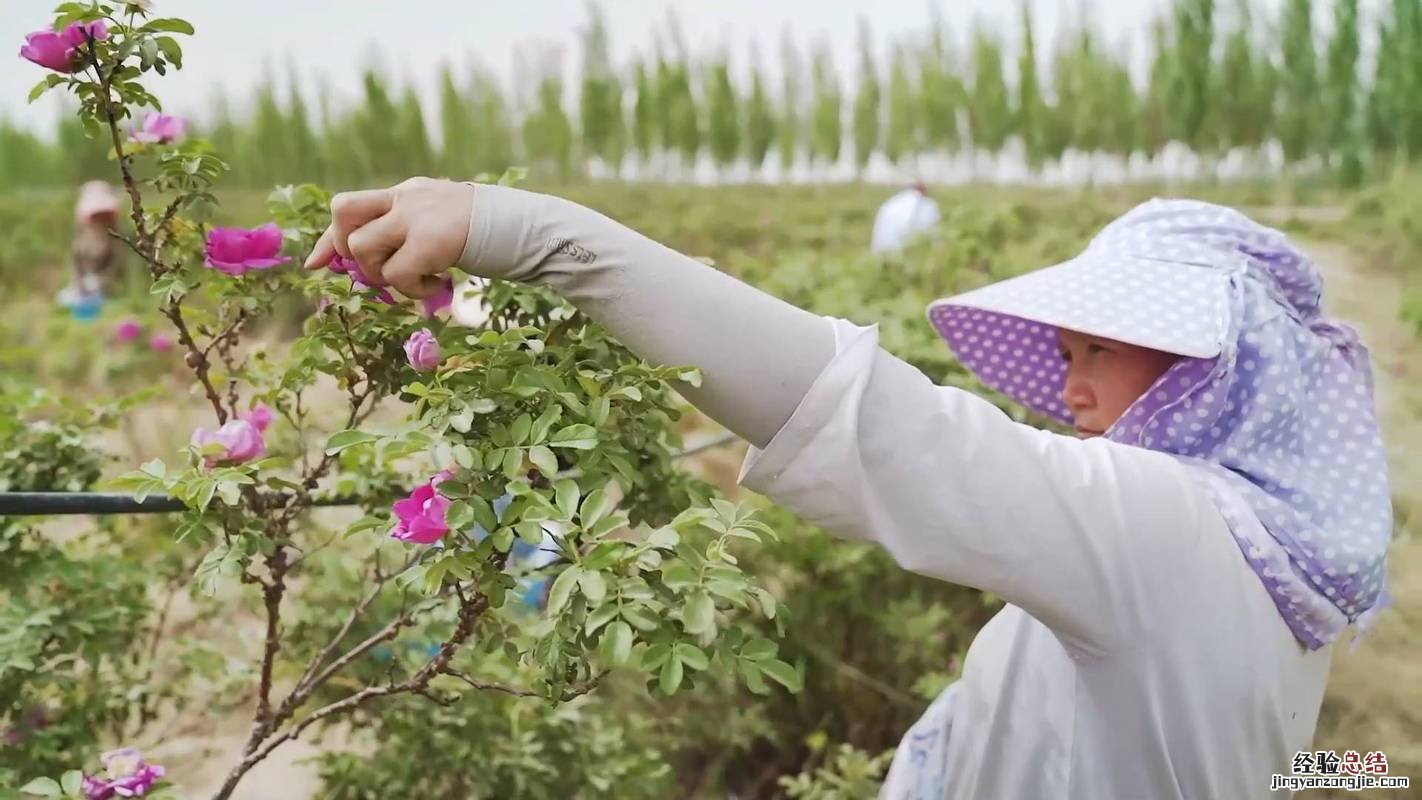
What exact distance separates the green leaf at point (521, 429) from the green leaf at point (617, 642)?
12 centimetres

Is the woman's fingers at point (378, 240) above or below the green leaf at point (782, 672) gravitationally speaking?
above

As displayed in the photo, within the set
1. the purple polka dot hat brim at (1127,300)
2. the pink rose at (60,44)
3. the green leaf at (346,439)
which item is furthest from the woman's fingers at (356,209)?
the purple polka dot hat brim at (1127,300)

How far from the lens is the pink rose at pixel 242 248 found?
70 cm

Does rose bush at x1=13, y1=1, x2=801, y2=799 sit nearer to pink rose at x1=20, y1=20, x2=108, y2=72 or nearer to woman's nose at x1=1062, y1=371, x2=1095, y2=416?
pink rose at x1=20, y1=20, x2=108, y2=72

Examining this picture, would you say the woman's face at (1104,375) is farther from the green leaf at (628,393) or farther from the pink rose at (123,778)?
the pink rose at (123,778)

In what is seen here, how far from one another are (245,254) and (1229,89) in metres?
3.43

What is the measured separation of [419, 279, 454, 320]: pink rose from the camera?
2.17 ft

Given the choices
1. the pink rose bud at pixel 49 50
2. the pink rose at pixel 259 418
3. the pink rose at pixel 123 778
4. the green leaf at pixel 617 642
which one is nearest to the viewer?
the green leaf at pixel 617 642

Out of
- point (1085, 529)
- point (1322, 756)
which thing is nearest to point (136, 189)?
point (1085, 529)

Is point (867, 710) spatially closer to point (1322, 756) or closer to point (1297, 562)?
point (1322, 756)

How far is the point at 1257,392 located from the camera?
0.65 metres

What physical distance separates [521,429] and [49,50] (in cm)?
36

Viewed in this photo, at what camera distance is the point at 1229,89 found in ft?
11.0

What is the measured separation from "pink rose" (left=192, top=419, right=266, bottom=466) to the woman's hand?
17cm
